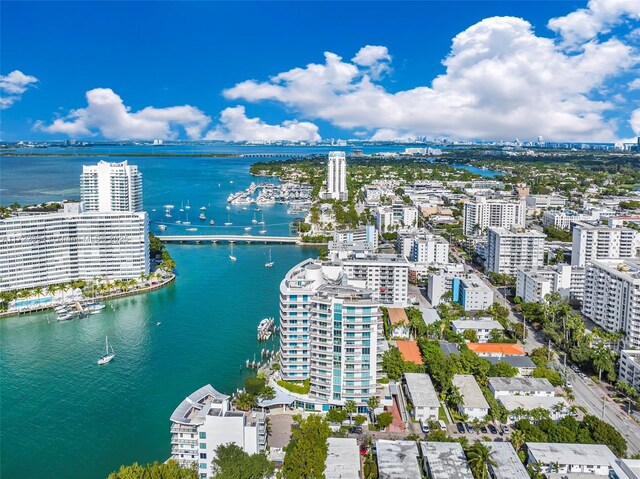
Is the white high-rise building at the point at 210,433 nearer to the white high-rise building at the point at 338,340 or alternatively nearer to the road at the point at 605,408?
the white high-rise building at the point at 338,340

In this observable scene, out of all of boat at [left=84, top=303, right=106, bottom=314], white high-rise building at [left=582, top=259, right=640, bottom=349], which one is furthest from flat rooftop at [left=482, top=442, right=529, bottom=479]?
boat at [left=84, top=303, right=106, bottom=314]

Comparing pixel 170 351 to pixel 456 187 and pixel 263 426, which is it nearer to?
pixel 263 426

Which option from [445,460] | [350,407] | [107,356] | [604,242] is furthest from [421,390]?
[604,242]

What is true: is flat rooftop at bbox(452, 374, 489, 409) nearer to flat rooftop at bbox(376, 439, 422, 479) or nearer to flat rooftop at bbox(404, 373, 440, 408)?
flat rooftop at bbox(404, 373, 440, 408)

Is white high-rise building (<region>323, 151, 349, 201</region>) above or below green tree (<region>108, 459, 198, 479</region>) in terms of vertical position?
above

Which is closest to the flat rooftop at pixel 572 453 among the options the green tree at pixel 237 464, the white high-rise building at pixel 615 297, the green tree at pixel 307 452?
the green tree at pixel 307 452

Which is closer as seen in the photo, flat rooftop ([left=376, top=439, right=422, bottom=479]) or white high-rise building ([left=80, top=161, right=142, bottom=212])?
flat rooftop ([left=376, top=439, right=422, bottom=479])
